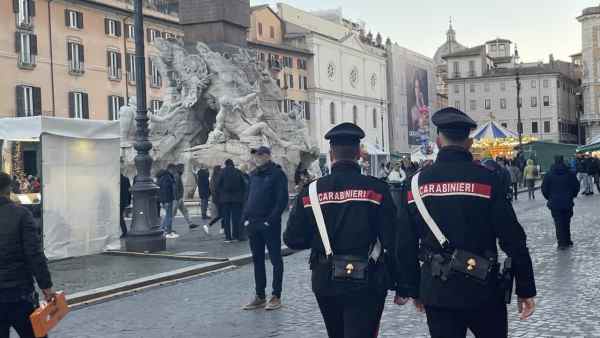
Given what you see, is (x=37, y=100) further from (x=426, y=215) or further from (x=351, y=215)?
(x=426, y=215)

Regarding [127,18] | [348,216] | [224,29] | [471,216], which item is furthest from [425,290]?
[127,18]

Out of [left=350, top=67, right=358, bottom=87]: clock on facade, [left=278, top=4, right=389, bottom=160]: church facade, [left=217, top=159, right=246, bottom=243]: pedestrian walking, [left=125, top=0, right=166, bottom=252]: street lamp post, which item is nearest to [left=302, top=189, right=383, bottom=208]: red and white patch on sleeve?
[left=125, top=0, right=166, bottom=252]: street lamp post

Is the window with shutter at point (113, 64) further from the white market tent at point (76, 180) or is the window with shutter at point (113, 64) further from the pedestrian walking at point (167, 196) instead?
the white market tent at point (76, 180)

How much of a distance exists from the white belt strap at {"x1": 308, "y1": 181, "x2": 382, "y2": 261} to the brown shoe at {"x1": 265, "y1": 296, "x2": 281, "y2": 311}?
12.0 feet

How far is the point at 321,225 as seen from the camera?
15.6ft

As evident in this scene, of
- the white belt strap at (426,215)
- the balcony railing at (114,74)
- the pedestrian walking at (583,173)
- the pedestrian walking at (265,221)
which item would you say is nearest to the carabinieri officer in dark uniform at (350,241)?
the white belt strap at (426,215)

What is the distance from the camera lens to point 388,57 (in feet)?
271

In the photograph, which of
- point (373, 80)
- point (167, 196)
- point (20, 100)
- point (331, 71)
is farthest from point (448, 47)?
point (167, 196)

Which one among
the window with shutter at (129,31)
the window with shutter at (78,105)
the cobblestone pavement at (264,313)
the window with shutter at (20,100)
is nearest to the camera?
the cobblestone pavement at (264,313)

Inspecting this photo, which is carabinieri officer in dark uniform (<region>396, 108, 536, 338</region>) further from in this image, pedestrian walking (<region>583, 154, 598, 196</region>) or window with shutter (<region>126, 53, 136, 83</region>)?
window with shutter (<region>126, 53, 136, 83</region>)

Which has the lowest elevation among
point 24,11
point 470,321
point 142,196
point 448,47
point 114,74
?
point 470,321

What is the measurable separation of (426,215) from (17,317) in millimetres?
2693

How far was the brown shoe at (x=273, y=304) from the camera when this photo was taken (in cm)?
830

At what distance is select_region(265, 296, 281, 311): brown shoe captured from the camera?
327 inches
